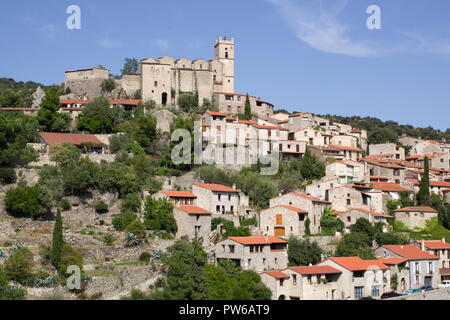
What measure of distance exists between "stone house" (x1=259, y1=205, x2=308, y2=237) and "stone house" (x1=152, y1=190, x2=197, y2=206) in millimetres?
6070

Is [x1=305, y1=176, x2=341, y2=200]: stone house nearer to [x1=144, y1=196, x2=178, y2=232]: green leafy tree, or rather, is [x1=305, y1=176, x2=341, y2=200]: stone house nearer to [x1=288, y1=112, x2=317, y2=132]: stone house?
[x1=144, y1=196, x2=178, y2=232]: green leafy tree

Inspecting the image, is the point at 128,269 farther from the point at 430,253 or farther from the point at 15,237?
the point at 430,253

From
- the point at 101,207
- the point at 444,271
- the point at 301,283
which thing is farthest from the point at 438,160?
the point at 101,207

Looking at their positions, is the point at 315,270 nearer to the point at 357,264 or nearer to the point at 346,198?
the point at 357,264

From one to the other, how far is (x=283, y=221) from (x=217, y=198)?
6090 mm

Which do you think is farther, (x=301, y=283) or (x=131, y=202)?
(x=131, y=202)

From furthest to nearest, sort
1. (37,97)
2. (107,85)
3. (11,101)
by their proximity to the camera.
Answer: (37,97)
(107,85)
(11,101)

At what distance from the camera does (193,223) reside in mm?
49250

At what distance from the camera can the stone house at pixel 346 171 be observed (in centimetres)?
6462

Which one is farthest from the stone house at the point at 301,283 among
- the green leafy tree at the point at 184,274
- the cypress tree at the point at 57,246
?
the cypress tree at the point at 57,246

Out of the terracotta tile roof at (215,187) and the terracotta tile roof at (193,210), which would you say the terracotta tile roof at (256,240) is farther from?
the terracotta tile roof at (215,187)

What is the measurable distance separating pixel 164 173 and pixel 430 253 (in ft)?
81.7

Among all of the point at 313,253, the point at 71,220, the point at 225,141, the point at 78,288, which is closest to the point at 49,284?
the point at 78,288

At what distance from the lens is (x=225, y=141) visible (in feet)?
219
